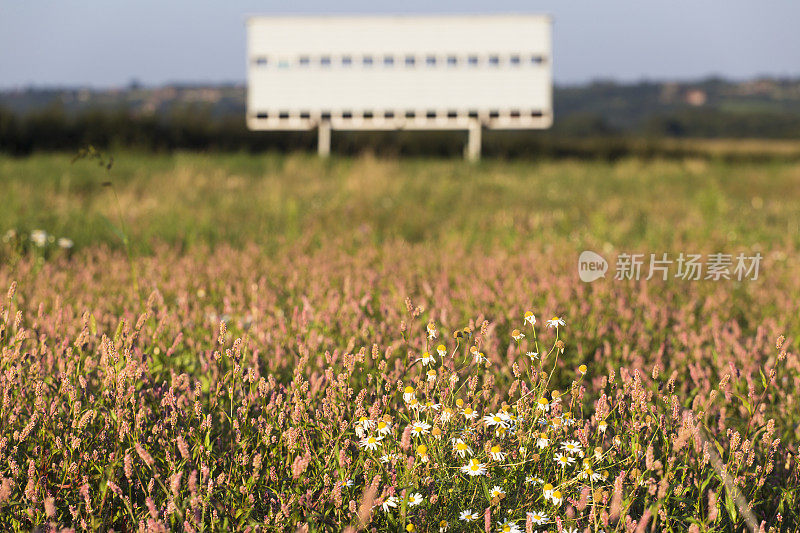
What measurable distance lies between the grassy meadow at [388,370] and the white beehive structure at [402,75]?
34.8 ft

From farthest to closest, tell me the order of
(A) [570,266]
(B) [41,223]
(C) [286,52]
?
(C) [286,52] < (B) [41,223] < (A) [570,266]

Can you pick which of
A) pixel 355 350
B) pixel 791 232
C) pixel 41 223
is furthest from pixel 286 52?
pixel 355 350

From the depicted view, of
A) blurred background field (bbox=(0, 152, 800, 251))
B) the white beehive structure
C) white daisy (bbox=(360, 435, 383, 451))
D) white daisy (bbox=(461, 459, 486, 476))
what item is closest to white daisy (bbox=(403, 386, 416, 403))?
white daisy (bbox=(360, 435, 383, 451))

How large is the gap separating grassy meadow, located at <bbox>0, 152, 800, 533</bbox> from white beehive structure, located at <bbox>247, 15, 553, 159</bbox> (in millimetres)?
10621

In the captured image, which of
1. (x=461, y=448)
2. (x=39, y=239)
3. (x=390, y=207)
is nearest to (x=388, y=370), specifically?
(x=461, y=448)

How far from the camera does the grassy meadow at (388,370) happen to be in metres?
1.75

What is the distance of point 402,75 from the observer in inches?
711

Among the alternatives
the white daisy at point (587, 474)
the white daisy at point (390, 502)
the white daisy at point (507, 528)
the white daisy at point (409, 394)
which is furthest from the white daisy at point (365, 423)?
the white daisy at point (587, 474)

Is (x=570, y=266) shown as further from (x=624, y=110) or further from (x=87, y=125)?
(x=624, y=110)

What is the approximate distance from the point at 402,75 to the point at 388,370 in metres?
16.3

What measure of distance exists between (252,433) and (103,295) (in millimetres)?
2086

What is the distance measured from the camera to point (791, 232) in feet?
20.8

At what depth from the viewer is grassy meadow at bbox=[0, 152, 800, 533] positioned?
1745 mm

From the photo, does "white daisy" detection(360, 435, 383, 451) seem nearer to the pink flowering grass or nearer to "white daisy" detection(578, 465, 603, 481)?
the pink flowering grass
